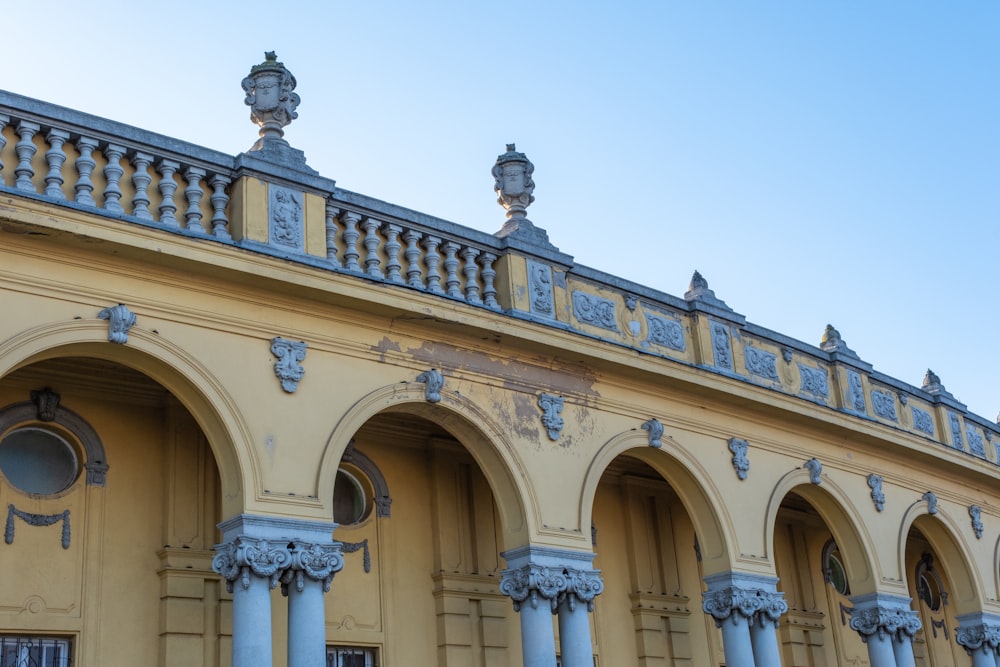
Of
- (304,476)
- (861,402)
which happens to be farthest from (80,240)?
(861,402)

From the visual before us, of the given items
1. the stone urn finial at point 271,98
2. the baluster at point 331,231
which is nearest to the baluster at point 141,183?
the stone urn finial at point 271,98

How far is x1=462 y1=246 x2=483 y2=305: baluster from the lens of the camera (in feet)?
42.2

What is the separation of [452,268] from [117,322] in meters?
3.85

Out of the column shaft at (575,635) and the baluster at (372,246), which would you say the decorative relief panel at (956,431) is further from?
the baluster at (372,246)

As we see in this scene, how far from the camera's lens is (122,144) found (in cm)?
1073

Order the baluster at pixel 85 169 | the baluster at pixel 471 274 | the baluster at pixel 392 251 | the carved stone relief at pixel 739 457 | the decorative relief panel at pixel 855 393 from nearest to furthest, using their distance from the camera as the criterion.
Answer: the baluster at pixel 85 169, the baluster at pixel 392 251, the baluster at pixel 471 274, the carved stone relief at pixel 739 457, the decorative relief panel at pixel 855 393

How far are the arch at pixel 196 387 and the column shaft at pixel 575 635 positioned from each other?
377 cm

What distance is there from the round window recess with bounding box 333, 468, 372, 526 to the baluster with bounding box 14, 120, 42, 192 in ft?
16.8

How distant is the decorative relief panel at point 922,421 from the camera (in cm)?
1888

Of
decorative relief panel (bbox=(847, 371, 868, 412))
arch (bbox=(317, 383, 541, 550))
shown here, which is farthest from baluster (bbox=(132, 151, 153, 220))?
decorative relief panel (bbox=(847, 371, 868, 412))

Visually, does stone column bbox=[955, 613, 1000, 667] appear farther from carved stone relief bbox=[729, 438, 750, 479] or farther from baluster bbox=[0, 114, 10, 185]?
baluster bbox=[0, 114, 10, 185]

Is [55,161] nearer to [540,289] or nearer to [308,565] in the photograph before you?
[308,565]

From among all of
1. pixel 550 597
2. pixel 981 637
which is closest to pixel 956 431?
pixel 981 637

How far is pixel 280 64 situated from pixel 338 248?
6.48 feet
